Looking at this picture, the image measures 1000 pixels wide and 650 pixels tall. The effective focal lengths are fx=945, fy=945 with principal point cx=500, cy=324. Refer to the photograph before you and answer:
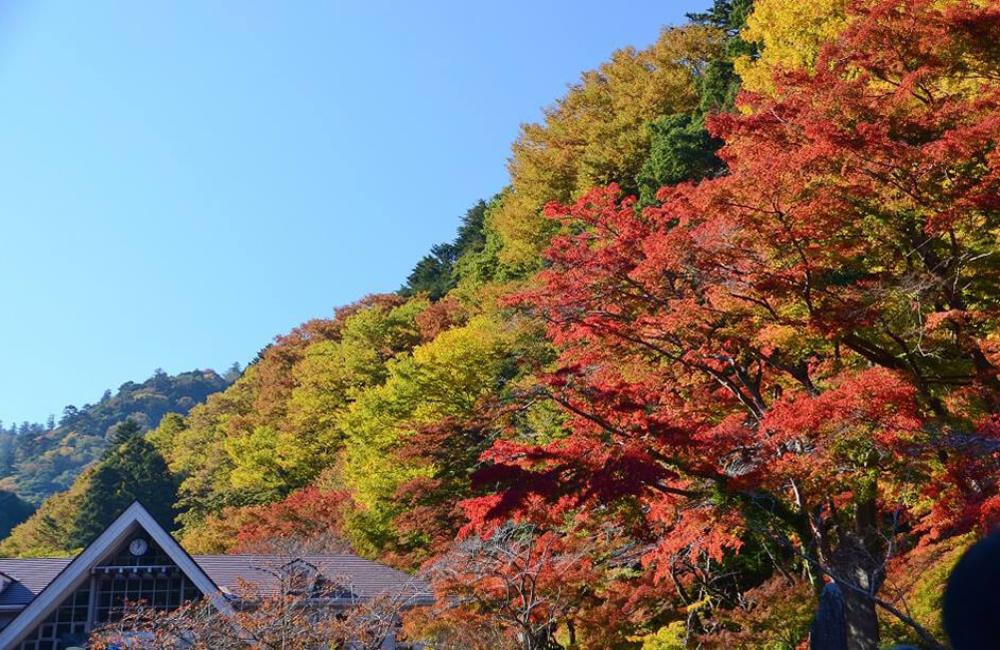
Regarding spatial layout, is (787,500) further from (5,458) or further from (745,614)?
(5,458)

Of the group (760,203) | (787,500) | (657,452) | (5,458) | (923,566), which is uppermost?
(5,458)

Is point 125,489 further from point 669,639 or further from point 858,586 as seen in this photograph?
point 858,586

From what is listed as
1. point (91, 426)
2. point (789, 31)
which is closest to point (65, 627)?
point (789, 31)

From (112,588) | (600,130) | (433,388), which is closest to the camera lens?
(112,588)

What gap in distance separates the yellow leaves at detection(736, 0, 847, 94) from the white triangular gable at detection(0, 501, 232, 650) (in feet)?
55.8

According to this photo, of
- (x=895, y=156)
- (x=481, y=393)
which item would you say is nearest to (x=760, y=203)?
(x=895, y=156)

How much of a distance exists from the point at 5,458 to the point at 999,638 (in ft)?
563

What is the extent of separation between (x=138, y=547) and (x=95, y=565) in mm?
761

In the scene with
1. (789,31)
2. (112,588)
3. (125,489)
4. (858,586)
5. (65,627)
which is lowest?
(858,586)

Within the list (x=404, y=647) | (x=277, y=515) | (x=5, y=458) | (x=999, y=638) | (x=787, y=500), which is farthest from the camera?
(x=5, y=458)

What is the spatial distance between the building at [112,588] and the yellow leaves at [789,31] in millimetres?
15719

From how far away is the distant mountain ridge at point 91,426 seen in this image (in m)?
136

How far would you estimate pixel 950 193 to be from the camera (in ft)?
35.0

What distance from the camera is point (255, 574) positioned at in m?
19.3
